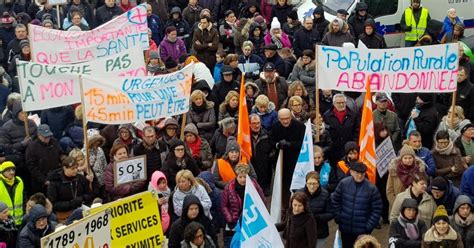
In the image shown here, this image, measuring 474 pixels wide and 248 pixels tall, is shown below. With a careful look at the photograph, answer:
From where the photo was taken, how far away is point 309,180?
39.8 ft

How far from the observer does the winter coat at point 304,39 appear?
1910cm

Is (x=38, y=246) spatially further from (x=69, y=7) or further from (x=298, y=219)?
(x=69, y=7)

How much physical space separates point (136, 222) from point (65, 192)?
7.29 ft

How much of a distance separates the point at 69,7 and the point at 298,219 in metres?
10.4

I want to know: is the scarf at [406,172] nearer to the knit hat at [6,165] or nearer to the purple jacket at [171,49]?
the knit hat at [6,165]

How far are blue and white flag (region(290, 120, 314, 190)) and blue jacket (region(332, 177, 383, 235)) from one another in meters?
0.66

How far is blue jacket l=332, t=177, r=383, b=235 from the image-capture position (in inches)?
482

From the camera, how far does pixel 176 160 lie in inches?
521

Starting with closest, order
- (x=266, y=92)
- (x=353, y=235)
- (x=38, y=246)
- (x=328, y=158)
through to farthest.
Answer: (x=38, y=246)
(x=353, y=235)
(x=328, y=158)
(x=266, y=92)

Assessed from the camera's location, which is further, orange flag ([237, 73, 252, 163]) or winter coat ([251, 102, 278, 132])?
winter coat ([251, 102, 278, 132])

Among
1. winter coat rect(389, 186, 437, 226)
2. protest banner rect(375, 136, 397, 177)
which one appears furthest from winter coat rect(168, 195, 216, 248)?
protest banner rect(375, 136, 397, 177)

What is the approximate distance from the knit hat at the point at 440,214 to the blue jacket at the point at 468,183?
2.74ft

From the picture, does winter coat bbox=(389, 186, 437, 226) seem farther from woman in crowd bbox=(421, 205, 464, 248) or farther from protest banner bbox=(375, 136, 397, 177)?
protest banner bbox=(375, 136, 397, 177)

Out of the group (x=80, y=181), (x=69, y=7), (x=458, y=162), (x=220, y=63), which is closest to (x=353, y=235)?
(x=458, y=162)
